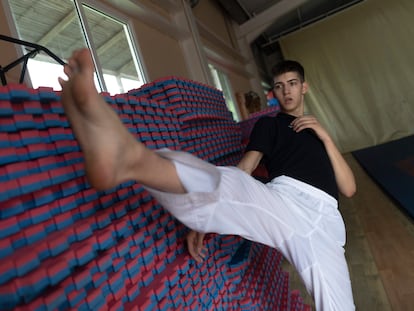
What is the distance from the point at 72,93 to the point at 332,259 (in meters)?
1.09

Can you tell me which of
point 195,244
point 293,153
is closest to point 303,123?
point 293,153

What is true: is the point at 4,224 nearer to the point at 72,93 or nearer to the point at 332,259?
the point at 72,93

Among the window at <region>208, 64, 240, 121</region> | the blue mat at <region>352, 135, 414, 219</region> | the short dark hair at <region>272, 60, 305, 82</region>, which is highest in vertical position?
Result: the window at <region>208, 64, 240, 121</region>

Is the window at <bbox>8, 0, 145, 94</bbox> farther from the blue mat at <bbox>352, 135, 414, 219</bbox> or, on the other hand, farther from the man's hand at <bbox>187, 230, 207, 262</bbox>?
the blue mat at <bbox>352, 135, 414, 219</bbox>

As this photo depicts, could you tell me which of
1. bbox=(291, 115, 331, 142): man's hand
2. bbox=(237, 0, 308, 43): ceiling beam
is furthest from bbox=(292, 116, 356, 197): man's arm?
bbox=(237, 0, 308, 43): ceiling beam

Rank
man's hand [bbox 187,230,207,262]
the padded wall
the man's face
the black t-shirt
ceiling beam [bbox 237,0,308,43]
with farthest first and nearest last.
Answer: ceiling beam [bbox 237,0,308,43] → the man's face → the black t-shirt → man's hand [bbox 187,230,207,262] → the padded wall

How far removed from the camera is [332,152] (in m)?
1.45

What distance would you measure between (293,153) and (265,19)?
6.10 m

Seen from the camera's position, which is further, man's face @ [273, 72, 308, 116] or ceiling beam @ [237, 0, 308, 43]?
ceiling beam @ [237, 0, 308, 43]

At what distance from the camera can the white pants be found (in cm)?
88

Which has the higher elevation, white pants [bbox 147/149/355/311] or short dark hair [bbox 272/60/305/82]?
short dark hair [bbox 272/60/305/82]

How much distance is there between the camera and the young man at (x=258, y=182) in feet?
2.21

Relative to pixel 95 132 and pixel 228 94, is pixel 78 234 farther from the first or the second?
pixel 228 94

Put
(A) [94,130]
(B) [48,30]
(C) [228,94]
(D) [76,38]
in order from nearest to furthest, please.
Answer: (A) [94,130], (B) [48,30], (D) [76,38], (C) [228,94]
